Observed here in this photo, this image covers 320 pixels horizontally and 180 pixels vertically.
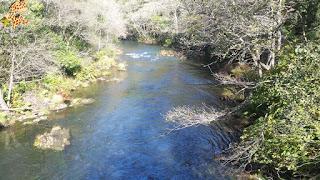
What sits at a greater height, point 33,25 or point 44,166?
point 33,25

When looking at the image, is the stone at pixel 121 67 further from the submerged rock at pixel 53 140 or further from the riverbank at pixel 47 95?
the submerged rock at pixel 53 140

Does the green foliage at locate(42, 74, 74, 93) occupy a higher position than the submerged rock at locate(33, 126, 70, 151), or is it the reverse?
the green foliage at locate(42, 74, 74, 93)

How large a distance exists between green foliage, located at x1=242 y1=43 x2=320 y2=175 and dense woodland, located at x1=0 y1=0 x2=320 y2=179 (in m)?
0.04

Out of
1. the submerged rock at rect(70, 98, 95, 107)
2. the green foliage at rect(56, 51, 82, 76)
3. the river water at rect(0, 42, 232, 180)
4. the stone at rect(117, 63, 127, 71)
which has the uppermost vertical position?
the green foliage at rect(56, 51, 82, 76)

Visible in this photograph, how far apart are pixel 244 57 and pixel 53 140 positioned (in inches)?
621

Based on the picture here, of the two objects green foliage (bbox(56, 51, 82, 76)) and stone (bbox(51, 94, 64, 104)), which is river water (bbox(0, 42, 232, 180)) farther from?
green foliage (bbox(56, 51, 82, 76))

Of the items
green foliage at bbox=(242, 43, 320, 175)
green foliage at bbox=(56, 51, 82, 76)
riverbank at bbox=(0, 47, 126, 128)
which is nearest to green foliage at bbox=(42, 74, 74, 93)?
riverbank at bbox=(0, 47, 126, 128)

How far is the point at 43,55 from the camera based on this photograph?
1144 inches

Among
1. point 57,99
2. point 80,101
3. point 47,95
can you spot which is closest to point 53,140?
point 80,101

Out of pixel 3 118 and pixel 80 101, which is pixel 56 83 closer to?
pixel 80 101

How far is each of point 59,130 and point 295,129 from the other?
14.5 m

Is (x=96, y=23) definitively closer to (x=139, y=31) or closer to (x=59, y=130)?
(x=59, y=130)

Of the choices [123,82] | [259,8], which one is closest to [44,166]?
[259,8]

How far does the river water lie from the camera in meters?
19.3
